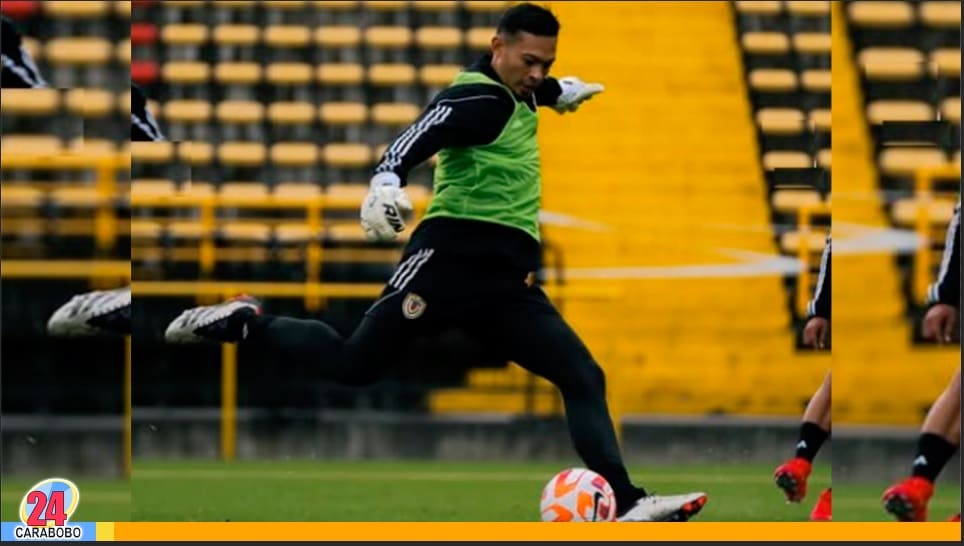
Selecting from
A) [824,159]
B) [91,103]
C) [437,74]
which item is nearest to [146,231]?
[91,103]

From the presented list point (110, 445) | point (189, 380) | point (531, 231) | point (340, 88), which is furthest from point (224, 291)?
point (531, 231)

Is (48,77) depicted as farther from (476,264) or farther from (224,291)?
(476,264)

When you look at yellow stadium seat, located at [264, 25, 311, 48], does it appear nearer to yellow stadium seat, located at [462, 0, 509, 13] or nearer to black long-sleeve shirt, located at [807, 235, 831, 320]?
yellow stadium seat, located at [462, 0, 509, 13]

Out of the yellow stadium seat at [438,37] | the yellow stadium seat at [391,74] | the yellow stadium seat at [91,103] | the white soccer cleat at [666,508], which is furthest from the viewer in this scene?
the yellow stadium seat at [391,74]

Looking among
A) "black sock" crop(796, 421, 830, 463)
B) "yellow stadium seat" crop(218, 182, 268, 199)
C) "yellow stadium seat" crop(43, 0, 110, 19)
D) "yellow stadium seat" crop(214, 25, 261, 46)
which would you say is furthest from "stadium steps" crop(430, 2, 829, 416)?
"black sock" crop(796, 421, 830, 463)

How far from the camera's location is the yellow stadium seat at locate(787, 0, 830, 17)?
11266mm

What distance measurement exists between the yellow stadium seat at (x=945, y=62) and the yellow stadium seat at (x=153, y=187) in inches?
172

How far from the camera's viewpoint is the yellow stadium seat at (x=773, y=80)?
11.1 m

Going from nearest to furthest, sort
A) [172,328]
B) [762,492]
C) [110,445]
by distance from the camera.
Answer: [172,328], [762,492], [110,445]

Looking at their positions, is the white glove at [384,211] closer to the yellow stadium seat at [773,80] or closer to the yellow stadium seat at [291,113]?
the yellow stadium seat at [773,80]

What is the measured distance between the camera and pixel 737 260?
1037cm

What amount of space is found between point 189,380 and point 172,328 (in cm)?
357

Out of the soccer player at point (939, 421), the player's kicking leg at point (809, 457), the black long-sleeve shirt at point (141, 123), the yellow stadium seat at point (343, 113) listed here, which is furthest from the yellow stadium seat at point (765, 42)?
the soccer player at point (939, 421)

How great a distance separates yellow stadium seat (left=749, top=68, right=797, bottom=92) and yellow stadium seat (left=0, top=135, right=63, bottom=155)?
4120mm
